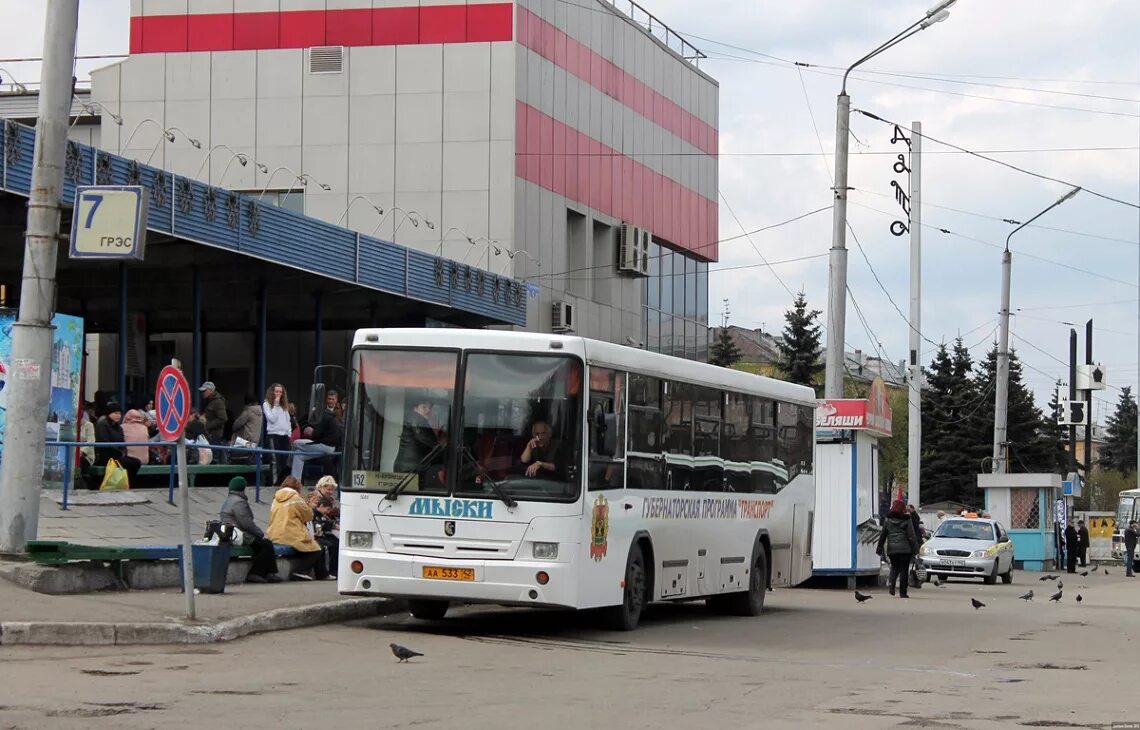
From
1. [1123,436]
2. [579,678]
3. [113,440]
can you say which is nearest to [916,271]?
[113,440]

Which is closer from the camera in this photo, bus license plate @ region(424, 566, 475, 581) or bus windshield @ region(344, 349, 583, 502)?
bus license plate @ region(424, 566, 475, 581)

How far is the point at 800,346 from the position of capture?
83.8 meters

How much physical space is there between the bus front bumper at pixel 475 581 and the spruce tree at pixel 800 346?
68025 millimetres

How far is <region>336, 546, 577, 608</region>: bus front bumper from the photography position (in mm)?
15414

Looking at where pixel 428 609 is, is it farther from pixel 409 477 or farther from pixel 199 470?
pixel 199 470

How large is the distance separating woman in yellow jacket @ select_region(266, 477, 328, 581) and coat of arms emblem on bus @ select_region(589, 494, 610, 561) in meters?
5.44

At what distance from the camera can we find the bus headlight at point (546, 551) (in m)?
15.4

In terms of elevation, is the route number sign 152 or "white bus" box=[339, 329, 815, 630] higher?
the route number sign 152

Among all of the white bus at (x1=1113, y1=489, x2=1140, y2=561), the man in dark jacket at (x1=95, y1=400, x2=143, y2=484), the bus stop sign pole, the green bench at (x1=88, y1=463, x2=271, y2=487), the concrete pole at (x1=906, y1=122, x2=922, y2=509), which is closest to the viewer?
the bus stop sign pole

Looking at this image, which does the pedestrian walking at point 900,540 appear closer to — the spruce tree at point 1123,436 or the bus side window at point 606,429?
the bus side window at point 606,429

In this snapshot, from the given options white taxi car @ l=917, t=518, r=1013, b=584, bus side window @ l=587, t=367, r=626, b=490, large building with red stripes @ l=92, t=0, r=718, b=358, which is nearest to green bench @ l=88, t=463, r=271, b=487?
bus side window @ l=587, t=367, r=626, b=490

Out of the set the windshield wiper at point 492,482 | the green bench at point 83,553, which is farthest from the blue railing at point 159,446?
the windshield wiper at point 492,482

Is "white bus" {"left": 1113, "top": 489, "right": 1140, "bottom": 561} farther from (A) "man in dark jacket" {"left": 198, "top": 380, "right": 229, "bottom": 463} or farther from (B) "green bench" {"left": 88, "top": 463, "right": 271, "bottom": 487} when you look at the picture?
(B) "green bench" {"left": 88, "top": 463, "right": 271, "bottom": 487}

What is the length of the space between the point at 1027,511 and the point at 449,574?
38.6 m
